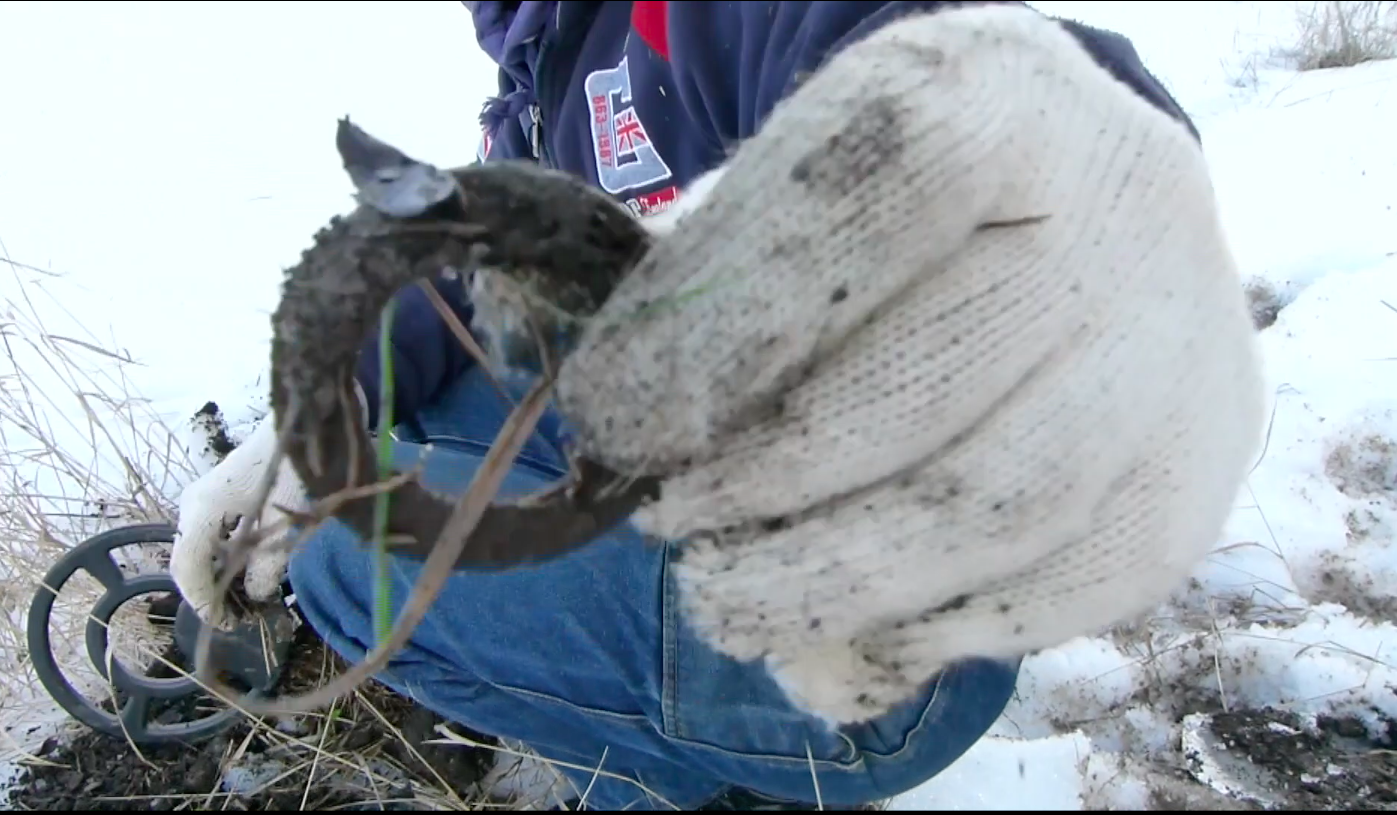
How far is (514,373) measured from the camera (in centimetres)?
68

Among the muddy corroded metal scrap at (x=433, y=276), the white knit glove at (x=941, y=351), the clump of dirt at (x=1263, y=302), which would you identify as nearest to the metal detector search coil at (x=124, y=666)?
the muddy corroded metal scrap at (x=433, y=276)

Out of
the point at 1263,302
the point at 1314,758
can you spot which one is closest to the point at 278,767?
the point at 1314,758

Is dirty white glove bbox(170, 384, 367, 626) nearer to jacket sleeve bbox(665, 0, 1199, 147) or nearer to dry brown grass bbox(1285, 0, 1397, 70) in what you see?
jacket sleeve bbox(665, 0, 1199, 147)

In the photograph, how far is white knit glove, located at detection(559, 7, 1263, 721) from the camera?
57 centimetres

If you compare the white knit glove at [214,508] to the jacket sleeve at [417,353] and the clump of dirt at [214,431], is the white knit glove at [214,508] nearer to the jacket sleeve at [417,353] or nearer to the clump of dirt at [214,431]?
the jacket sleeve at [417,353]

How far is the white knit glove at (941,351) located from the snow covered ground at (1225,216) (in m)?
0.54

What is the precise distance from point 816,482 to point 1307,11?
3004 mm

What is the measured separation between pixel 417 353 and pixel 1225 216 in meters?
1.67

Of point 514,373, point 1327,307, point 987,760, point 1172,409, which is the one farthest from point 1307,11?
point 514,373

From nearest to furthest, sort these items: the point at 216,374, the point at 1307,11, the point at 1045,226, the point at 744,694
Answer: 1. the point at 1045,226
2. the point at 744,694
3. the point at 216,374
4. the point at 1307,11

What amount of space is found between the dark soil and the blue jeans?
0.13 metres

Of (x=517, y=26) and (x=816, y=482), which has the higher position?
(x=517, y=26)

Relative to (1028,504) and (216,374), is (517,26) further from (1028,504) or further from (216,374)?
(216,374)

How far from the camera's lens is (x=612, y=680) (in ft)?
3.08
